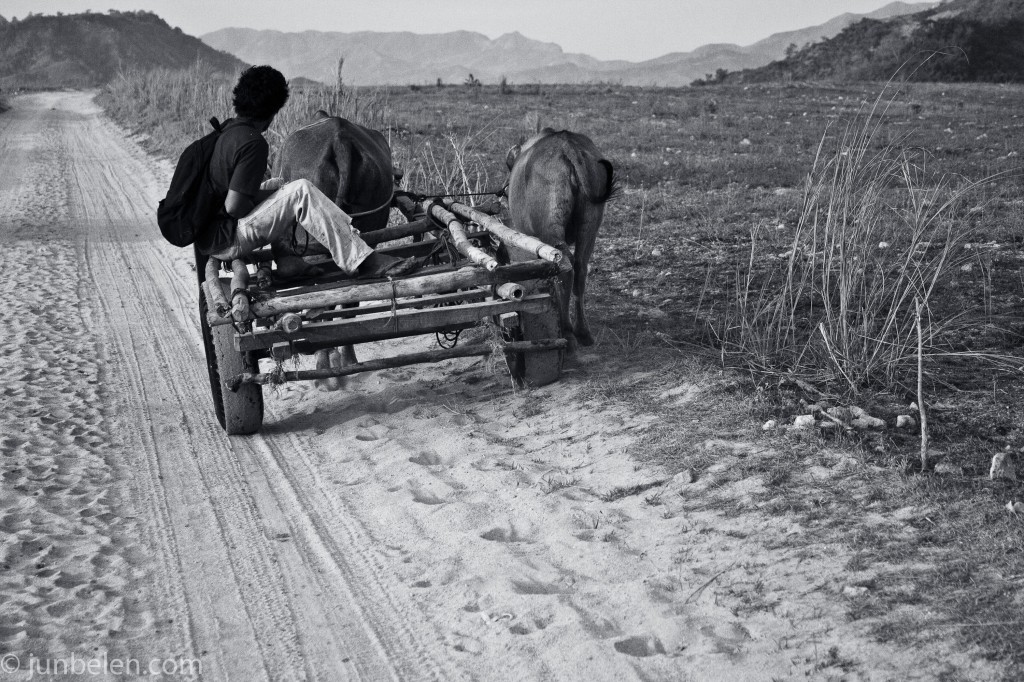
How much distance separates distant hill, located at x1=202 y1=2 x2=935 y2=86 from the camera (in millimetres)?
88250

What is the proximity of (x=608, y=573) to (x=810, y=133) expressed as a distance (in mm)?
13614

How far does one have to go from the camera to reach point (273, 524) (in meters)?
3.92

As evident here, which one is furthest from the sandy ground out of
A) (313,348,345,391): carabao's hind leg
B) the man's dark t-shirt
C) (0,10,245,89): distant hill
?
(0,10,245,89): distant hill

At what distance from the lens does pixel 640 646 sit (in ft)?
9.66

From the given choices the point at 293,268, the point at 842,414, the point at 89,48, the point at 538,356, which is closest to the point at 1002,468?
the point at 842,414

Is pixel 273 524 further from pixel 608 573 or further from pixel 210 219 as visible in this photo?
pixel 210 219

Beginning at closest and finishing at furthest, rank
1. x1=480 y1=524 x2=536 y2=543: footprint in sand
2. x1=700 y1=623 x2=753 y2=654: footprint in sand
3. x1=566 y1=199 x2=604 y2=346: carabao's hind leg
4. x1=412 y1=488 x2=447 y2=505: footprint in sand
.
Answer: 1. x1=700 y1=623 x2=753 y2=654: footprint in sand
2. x1=480 y1=524 x2=536 y2=543: footprint in sand
3. x1=412 y1=488 x2=447 y2=505: footprint in sand
4. x1=566 y1=199 x2=604 y2=346: carabao's hind leg

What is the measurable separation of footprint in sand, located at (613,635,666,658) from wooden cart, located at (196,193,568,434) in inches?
78.1

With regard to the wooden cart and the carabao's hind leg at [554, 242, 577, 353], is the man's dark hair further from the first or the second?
the carabao's hind leg at [554, 242, 577, 353]

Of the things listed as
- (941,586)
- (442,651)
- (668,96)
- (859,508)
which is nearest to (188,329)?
(442,651)

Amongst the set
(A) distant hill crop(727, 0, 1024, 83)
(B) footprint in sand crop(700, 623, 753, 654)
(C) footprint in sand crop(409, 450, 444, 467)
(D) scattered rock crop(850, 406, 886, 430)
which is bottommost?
(B) footprint in sand crop(700, 623, 753, 654)

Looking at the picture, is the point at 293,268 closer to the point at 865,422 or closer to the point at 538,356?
the point at 538,356

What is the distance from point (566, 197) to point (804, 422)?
213 cm

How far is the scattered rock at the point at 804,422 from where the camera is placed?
426 centimetres
